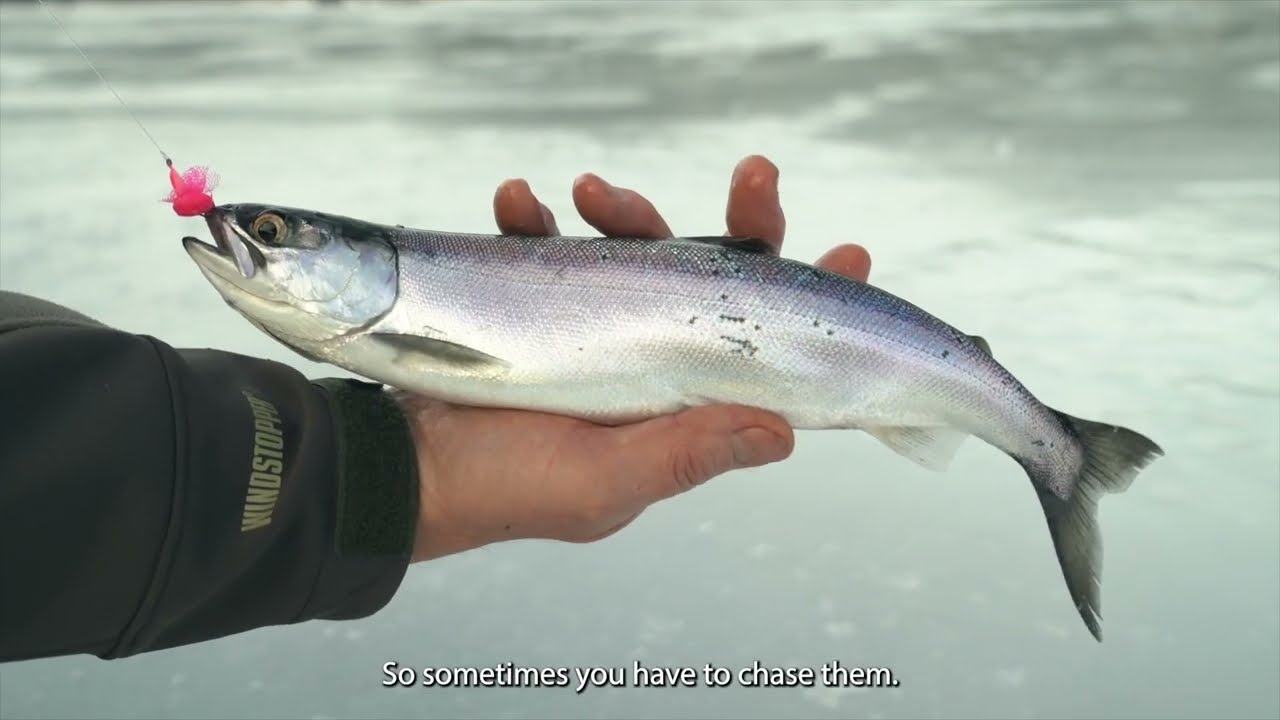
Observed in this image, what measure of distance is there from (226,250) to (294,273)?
4.4 inches

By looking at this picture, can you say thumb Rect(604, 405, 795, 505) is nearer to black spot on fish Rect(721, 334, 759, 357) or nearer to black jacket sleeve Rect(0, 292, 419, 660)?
black spot on fish Rect(721, 334, 759, 357)

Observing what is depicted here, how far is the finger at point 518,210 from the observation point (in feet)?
6.97

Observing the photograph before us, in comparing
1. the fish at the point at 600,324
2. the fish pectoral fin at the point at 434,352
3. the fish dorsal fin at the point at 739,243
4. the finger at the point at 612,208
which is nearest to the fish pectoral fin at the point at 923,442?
the fish at the point at 600,324

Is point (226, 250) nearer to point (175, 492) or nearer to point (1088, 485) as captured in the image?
point (175, 492)

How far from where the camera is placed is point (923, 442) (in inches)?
81.2

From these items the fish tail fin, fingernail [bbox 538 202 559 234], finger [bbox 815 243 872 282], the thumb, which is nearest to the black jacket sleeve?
the thumb

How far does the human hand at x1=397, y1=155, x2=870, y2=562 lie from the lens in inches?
73.6

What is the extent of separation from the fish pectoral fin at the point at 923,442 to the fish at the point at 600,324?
69 mm

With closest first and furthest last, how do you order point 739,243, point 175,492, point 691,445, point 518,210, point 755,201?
1. point 175,492
2. point 691,445
3. point 739,243
4. point 518,210
5. point 755,201

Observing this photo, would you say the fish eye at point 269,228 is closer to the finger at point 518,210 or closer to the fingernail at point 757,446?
the finger at point 518,210

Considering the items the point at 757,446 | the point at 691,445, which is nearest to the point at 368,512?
the point at 691,445

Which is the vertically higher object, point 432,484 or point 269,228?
point 269,228

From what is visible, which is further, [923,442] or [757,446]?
[923,442]

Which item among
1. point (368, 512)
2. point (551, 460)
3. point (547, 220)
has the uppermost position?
point (547, 220)
